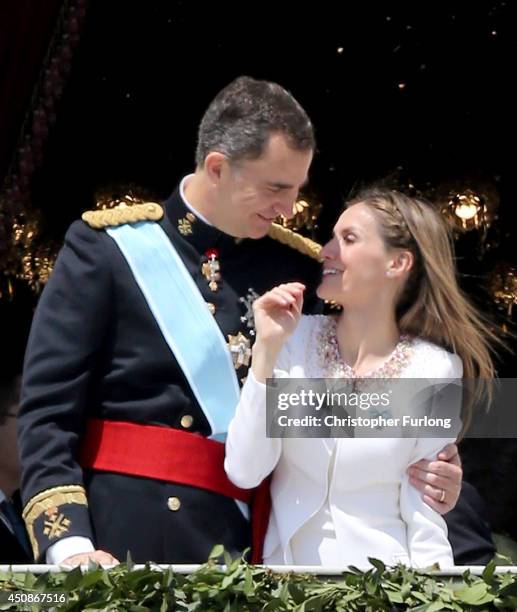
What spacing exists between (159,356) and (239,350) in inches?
6.1

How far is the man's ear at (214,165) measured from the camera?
3.10m

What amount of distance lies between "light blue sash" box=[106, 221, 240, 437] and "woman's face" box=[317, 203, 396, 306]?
8.6 inches

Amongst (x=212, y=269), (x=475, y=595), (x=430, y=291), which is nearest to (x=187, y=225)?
(x=212, y=269)

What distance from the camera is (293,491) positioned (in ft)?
9.81

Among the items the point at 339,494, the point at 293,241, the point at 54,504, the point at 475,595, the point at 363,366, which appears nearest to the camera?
the point at 475,595

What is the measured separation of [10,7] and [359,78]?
106cm

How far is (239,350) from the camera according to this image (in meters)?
3.07

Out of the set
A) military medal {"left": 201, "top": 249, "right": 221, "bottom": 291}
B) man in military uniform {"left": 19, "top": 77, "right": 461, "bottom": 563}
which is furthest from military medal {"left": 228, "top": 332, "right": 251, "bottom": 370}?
military medal {"left": 201, "top": 249, "right": 221, "bottom": 291}

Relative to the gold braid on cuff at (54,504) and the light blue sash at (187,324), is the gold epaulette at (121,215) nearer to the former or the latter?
the light blue sash at (187,324)

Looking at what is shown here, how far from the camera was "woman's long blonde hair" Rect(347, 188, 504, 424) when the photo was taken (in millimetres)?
3104

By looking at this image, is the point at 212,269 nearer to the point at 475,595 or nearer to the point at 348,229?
the point at 348,229

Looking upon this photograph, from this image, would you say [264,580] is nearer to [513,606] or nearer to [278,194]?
[513,606]

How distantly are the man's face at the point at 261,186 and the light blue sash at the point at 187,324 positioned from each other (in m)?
0.14

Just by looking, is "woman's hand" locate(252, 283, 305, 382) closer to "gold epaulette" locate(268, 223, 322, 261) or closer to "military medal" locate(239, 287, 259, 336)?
"military medal" locate(239, 287, 259, 336)
